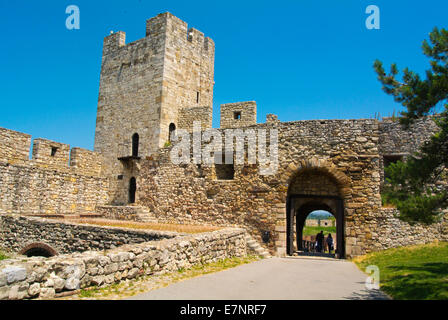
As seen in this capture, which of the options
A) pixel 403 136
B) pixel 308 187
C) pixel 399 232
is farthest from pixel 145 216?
pixel 403 136

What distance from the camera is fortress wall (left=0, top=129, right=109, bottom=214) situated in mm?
15336

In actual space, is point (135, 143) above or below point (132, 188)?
above

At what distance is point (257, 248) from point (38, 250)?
8.78m

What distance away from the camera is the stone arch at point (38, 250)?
42.5 feet

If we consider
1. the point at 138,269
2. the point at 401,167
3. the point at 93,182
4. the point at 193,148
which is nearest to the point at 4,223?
the point at 93,182

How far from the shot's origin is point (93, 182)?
63.4ft

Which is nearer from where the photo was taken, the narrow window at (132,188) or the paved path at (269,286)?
the paved path at (269,286)

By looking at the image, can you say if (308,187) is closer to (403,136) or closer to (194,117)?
(403,136)

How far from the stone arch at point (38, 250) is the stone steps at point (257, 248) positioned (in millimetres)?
7354

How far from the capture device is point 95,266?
19.9 ft

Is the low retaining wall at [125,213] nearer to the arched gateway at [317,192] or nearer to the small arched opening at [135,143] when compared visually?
the small arched opening at [135,143]

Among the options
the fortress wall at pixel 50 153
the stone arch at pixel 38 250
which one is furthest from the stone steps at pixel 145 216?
the fortress wall at pixel 50 153

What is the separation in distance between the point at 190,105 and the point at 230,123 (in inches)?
145

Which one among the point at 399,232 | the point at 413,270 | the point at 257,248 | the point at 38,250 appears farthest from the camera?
the point at 38,250
